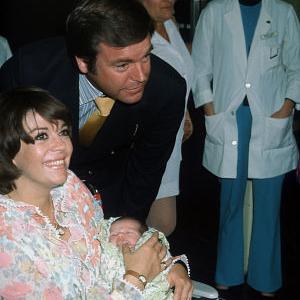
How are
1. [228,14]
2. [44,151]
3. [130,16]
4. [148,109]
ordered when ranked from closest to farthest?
1. [44,151]
2. [130,16]
3. [148,109]
4. [228,14]

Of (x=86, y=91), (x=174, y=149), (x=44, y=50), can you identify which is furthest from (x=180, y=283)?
(x=174, y=149)

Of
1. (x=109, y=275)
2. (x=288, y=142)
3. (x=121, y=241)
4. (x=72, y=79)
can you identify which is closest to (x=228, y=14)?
(x=288, y=142)

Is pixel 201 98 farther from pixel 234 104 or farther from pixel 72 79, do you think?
pixel 72 79

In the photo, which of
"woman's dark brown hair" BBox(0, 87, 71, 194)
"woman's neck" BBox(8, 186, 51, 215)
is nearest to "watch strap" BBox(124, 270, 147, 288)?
"woman's neck" BBox(8, 186, 51, 215)

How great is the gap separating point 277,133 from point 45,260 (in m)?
1.74

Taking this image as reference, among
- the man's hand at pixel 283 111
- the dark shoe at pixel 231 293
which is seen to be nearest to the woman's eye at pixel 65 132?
the man's hand at pixel 283 111

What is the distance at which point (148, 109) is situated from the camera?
243cm

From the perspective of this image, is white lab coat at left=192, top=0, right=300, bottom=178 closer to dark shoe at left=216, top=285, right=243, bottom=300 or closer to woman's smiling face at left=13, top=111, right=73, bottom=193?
dark shoe at left=216, top=285, right=243, bottom=300

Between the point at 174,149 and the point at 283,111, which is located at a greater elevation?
the point at 283,111

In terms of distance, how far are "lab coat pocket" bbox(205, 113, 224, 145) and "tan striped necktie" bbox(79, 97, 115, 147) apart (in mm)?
926

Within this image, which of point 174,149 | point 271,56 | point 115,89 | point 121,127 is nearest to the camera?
point 115,89

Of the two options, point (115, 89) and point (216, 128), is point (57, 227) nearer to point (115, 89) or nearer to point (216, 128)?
point (115, 89)

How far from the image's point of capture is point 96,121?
2322 mm

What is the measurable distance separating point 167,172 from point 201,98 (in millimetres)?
431
